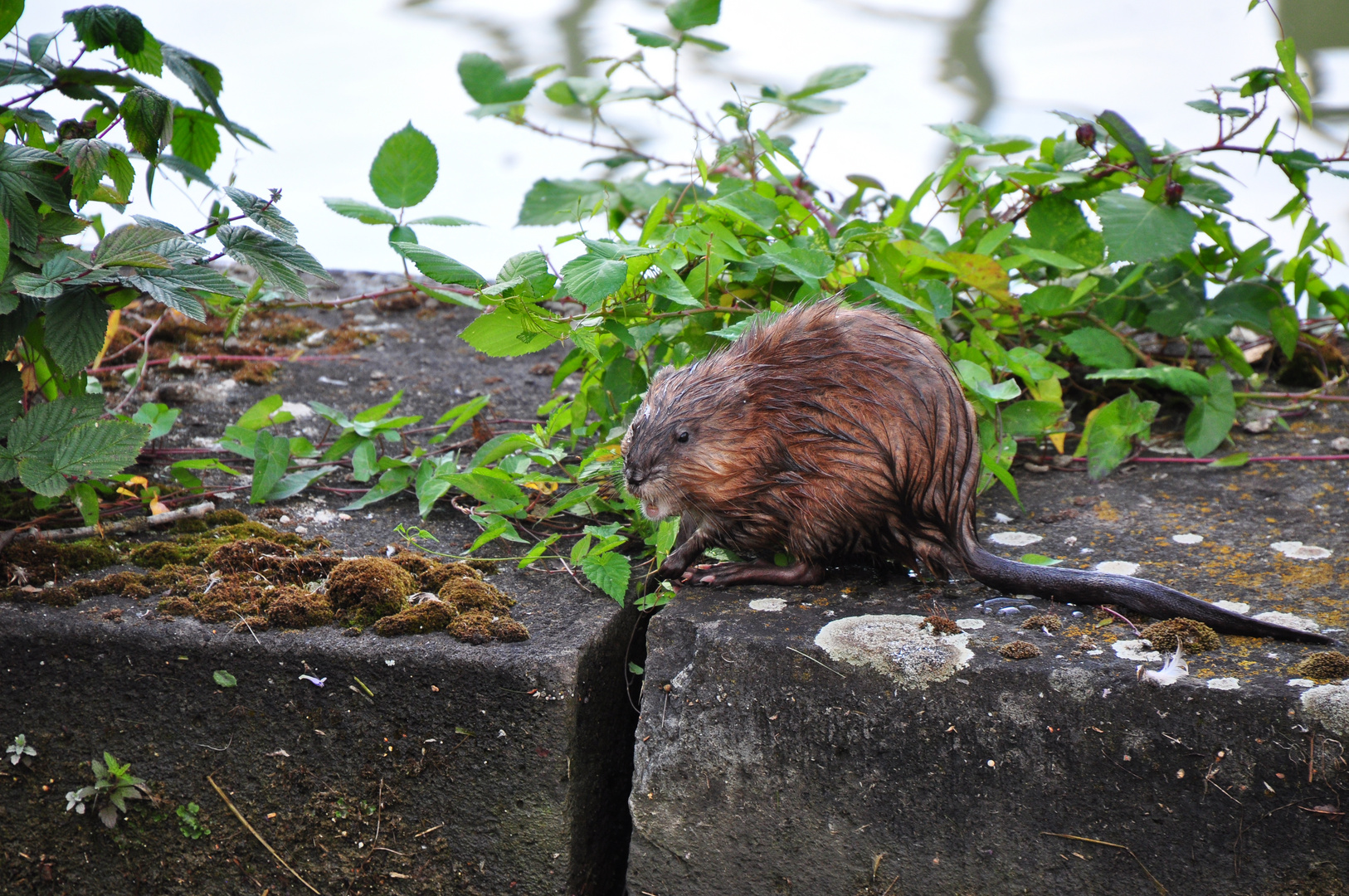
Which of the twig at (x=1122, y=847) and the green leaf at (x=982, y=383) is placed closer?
the twig at (x=1122, y=847)

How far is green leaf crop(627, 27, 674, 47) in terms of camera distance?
303 cm

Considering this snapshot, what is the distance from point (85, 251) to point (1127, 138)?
105 inches

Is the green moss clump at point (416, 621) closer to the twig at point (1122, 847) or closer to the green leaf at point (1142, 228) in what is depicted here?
the twig at point (1122, 847)

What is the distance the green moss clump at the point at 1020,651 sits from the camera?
5.69 ft

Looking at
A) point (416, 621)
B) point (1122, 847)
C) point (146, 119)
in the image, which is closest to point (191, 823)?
point (416, 621)

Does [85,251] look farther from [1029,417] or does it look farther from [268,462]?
[1029,417]

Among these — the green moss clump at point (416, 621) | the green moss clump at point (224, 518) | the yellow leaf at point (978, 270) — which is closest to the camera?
the green moss clump at point (416, 621)

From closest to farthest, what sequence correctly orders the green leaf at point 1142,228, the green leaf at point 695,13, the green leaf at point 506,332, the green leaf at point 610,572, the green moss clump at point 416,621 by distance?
the green moss clump at point 416,621, the green leaf at point 610,572, the green leaf at point 506,332, the green leaf at point 1142,228, the green leaf at point 695,13

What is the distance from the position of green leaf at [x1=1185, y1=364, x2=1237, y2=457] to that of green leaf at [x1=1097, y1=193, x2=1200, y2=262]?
0.42m

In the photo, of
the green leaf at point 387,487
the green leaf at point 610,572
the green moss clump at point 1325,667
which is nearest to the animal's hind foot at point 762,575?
the green leaf at point 610,572

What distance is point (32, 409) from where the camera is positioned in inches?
85.0

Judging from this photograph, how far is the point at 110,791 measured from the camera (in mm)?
2039

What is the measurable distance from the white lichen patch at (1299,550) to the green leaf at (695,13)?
2.09 meters

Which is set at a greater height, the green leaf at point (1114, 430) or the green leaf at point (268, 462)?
the green leaf at point (1114, 430)
